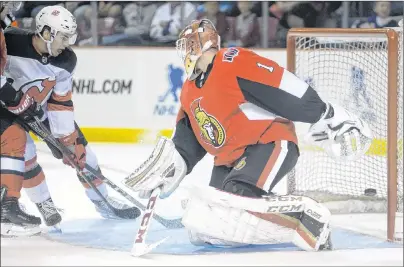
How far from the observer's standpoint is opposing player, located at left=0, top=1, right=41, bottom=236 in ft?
10.9

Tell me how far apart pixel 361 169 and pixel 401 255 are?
142 cm

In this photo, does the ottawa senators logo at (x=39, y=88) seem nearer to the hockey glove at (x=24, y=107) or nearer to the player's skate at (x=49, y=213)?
the hockey glove at (x=24, y=107)

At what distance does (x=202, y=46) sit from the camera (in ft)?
10.4

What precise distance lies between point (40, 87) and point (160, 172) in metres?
0.64

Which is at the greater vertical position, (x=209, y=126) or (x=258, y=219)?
(x=209, y=126)

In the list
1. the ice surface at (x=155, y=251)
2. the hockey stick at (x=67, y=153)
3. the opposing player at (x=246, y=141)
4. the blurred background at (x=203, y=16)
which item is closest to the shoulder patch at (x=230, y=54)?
the opposing player at (x=246, y=141)

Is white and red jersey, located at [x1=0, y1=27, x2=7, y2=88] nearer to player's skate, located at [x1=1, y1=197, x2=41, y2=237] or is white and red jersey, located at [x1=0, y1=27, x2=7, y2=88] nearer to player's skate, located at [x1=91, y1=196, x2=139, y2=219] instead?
player's skate, located at [x1=1, y1=197, x2=41, y2=237]

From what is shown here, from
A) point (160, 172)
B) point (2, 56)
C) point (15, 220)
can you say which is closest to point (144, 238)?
point (160, 172)

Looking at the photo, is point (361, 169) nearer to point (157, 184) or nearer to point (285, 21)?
point (157, 184)

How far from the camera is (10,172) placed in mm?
3381

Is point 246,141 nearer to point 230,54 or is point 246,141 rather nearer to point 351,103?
point 230,54

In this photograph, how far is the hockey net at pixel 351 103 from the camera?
369 centimetres

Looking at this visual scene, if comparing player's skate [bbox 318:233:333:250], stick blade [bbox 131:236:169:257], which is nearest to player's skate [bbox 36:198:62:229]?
stick blade [bbox 131:236:169:257]

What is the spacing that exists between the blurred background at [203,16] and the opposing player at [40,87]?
2.23 m
